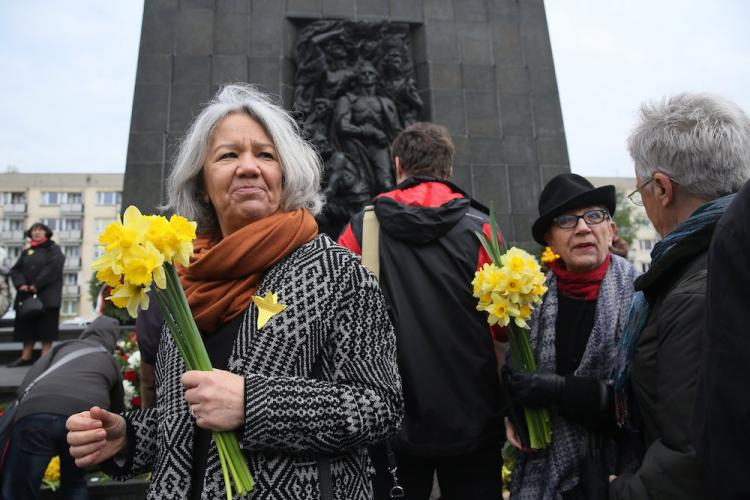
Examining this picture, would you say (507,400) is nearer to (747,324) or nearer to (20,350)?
(747,324)

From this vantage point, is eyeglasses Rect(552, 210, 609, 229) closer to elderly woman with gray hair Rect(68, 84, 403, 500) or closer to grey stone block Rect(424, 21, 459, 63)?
elderly woman with gray hair Rect(68, 84, 403, 500)

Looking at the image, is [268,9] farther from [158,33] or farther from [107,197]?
[107,197]

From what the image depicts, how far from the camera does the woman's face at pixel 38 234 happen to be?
25.2 feet

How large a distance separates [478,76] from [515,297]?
682 cm

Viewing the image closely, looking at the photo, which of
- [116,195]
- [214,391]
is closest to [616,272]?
[214,391]

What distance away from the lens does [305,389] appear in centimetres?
144

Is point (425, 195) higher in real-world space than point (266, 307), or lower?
higher

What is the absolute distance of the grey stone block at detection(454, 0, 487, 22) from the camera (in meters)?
8.64

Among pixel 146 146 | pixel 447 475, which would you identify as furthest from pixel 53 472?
pixel 146 146

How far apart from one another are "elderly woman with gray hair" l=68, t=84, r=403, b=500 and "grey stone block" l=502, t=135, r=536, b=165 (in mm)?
6766

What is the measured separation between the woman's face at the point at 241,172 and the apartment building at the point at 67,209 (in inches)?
2505

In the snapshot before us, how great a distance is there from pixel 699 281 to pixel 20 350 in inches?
334

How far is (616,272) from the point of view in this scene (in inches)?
99.6

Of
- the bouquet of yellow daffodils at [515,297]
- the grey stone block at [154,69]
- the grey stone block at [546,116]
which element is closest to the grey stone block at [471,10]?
the grey stone block at [546,116]
